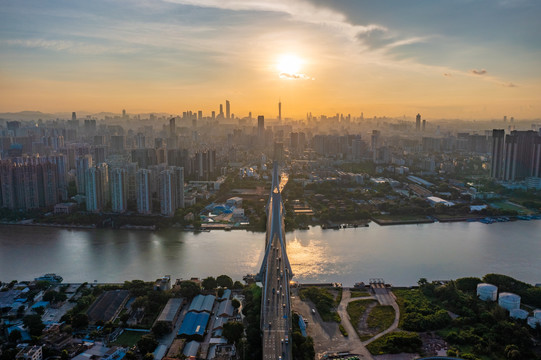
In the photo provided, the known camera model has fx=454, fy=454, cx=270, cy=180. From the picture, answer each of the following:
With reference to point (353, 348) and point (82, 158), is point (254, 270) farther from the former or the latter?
point (82, 158)

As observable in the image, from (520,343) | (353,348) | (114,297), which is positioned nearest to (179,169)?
(114,297)

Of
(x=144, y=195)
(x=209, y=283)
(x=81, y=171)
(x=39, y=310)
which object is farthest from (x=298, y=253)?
(x=81, y=171)

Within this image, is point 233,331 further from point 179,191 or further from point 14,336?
point 179,191

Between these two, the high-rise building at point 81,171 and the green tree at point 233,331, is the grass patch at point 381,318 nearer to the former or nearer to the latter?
the green tree at point 233,331

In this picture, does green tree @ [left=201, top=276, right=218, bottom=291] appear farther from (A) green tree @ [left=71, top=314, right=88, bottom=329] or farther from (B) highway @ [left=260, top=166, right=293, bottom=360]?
(A) green tree @ [left=71, top=314, right=88, bottom=329]

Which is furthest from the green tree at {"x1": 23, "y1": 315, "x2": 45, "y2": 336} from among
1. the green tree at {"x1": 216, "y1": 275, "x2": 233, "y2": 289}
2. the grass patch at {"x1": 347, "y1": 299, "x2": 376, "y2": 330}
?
the grass patch at {"x1": 347, "y1": 299, "x2": 376, "y2": 330}

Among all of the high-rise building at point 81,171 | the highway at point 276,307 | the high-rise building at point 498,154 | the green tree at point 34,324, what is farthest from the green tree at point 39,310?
the high-rise building at point 498,154
